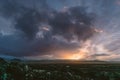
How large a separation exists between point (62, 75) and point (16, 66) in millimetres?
3370

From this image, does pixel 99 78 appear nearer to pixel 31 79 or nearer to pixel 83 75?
pixel 83 75

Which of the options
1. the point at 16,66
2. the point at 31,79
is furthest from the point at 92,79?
the point at 16,66

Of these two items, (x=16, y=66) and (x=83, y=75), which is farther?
(x=83, y=75)

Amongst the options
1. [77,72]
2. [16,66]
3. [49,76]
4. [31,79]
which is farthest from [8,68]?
[77,72]

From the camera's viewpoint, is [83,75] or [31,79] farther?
[83,75]

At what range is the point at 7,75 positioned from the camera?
15570 mm

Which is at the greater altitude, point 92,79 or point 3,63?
point 3,63

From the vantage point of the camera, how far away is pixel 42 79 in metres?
16.7

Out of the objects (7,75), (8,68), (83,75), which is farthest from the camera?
(83,75)

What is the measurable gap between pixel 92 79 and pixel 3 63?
22.0 feet

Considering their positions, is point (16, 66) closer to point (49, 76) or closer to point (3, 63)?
point (3, 63)

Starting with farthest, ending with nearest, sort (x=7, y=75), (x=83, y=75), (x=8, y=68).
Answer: (x=83, y=75), (x=8, y=68), (x=7, y=75)

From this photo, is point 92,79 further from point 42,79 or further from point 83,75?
point 42,79

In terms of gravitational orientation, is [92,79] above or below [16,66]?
below
